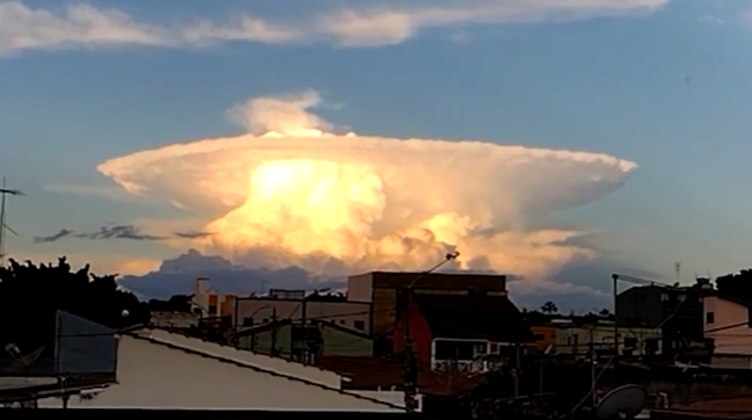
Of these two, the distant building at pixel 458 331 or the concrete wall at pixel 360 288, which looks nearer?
the distant building at pixel 458 331

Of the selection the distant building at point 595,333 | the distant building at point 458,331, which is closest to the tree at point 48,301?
the distant building at point 458,331

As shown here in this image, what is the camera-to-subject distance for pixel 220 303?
65.2m

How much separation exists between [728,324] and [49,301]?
26526mm

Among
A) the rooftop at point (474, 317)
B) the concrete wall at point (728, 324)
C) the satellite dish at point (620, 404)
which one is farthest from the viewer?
the rooftop at point (474, 317)

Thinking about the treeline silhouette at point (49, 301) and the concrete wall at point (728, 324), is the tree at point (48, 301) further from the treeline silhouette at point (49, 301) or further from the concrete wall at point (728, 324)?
the concrete wall at point (728, 324)

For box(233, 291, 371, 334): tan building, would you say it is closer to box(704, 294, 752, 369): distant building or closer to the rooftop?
the rooftop

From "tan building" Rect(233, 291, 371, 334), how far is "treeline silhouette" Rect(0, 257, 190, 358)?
515cm

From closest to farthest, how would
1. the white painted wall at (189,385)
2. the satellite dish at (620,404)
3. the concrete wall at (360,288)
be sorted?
1. the satellite dish at (620,404)
2. the white painted wall at (189,385)
3. the concrete wall at (360,288)

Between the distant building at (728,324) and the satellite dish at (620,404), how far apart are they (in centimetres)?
2837

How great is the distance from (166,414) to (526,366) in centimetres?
2031

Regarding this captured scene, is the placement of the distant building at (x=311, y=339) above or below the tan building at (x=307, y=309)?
below

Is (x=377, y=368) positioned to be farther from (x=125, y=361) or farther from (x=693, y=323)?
(x=693, y=323)

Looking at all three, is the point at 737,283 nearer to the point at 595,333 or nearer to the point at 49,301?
the point at 595,333

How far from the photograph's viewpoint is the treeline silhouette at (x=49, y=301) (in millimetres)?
43969
